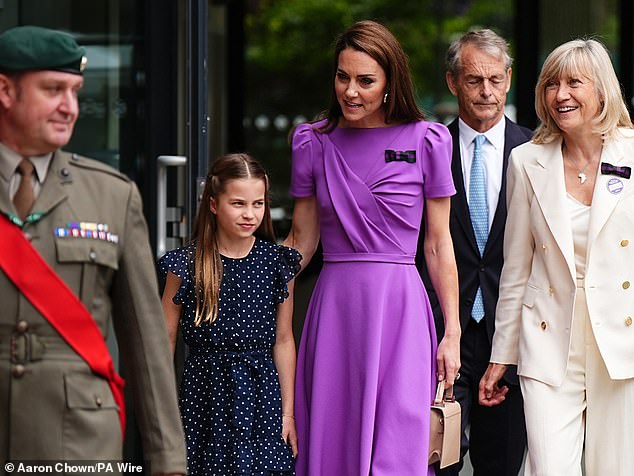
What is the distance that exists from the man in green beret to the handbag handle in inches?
59.9

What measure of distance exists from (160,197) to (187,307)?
3.34 feet

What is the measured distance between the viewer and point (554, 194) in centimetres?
448

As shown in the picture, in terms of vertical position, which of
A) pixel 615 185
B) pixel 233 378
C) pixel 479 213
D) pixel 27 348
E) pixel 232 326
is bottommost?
pixel 233 378

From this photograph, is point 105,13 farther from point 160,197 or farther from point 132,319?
point 132,319

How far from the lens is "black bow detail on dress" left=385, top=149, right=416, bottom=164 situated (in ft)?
14.8

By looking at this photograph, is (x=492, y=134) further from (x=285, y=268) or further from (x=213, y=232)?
(x=213, y=232)

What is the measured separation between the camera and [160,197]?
17.2 ft

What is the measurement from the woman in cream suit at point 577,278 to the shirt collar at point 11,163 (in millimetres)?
1922

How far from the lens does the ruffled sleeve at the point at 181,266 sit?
429 centimetres

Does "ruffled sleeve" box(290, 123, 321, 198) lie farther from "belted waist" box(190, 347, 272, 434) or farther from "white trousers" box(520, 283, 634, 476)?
"white trousers" box(520, 283, 634, 476)

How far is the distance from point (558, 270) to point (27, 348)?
203cm

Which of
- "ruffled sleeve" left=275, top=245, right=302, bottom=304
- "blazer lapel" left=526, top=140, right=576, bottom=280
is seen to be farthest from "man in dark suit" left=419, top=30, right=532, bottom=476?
"ruffled sleeve" left=275, top=245, right=302, bottom=304

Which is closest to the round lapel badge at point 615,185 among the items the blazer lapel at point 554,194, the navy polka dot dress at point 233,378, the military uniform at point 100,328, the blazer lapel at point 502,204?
the blazer lapel at point 554,194

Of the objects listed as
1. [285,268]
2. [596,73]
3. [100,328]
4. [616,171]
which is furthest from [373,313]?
[100,328]
